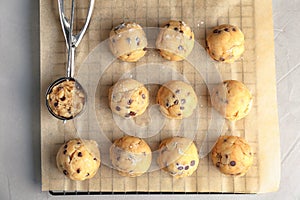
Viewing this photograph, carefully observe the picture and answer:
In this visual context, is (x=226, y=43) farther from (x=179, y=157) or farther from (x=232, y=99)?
(x=179, y=157)

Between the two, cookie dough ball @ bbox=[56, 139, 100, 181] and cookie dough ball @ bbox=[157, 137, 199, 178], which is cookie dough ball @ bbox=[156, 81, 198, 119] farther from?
cookie dough ball @ bbox=[56, 139, 100, 181]

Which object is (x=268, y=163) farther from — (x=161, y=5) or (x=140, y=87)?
(x=161, y=5)

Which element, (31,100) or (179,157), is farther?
(31,100)

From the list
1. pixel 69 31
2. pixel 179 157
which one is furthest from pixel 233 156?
pixel 69 31

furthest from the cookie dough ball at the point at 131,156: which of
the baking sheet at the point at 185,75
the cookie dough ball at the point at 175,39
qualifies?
the cookie dough ball at the point at 175,39

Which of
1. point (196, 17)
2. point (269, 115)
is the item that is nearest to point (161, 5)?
point (196, 17)

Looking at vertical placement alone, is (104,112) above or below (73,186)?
above
